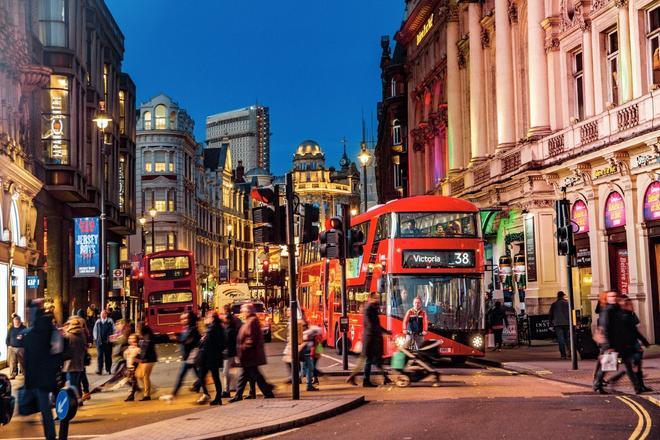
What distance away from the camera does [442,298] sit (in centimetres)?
2533

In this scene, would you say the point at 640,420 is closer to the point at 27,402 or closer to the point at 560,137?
the point at 27,402

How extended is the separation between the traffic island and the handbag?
4.09ft

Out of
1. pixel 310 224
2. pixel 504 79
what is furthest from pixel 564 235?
pixel 504 79

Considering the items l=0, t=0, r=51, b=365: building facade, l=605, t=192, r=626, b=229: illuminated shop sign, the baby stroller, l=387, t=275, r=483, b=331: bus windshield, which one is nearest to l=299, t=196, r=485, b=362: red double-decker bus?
l=387, t=275, r=483, b=331: bus windshield

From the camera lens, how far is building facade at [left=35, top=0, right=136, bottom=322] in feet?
139

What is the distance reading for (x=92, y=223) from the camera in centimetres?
4062

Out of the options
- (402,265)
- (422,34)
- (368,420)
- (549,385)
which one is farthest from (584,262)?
(422,34)

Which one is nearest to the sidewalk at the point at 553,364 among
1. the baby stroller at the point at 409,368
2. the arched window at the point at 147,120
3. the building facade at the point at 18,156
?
the baby stroller at the point at 409,368

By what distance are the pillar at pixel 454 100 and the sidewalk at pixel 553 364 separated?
18560 millimetres

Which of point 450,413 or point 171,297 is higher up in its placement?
point 171,297

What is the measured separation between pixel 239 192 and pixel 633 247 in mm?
98516

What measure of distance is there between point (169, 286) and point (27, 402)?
37.9 meters

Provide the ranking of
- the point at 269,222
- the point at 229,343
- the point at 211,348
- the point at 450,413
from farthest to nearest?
the point at 229,343 → the point at 211,348 → the point at 269,222 → the point at 450,413

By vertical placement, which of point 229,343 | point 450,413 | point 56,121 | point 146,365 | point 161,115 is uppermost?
point 161,115
